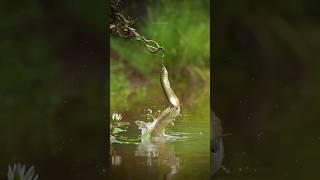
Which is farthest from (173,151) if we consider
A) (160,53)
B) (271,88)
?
(271,88)

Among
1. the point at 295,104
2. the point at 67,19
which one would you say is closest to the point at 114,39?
the point at 67,19

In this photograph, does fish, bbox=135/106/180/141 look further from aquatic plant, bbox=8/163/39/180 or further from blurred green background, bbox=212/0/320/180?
aquatic plant, bbox=8/163/39/180

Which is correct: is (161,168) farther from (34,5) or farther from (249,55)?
(34,5)

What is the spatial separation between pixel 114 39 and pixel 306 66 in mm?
1302

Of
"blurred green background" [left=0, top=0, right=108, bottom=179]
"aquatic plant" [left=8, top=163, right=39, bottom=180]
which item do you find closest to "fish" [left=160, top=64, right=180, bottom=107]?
"blurred green background" [left=0, top=0, right=108, bottom=179]

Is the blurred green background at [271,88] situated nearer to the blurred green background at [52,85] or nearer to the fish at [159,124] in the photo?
the fish at [159,124]

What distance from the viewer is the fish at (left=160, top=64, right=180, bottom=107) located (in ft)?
10.5

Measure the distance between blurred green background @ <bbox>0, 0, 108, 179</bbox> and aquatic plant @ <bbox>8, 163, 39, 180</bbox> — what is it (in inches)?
1.3

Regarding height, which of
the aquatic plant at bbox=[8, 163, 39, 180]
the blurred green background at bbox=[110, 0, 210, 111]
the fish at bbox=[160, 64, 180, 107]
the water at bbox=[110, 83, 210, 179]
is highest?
the blurred green background at bbox=[110, 0, 210, 111]

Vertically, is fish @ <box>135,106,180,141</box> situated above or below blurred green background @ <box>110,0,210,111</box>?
below

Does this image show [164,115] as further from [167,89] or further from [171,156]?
[171,156]

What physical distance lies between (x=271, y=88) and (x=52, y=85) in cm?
147

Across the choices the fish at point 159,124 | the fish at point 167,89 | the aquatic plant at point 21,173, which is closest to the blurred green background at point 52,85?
the aquatic plant at point 21,173

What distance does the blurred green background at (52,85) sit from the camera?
3197 millimetres
